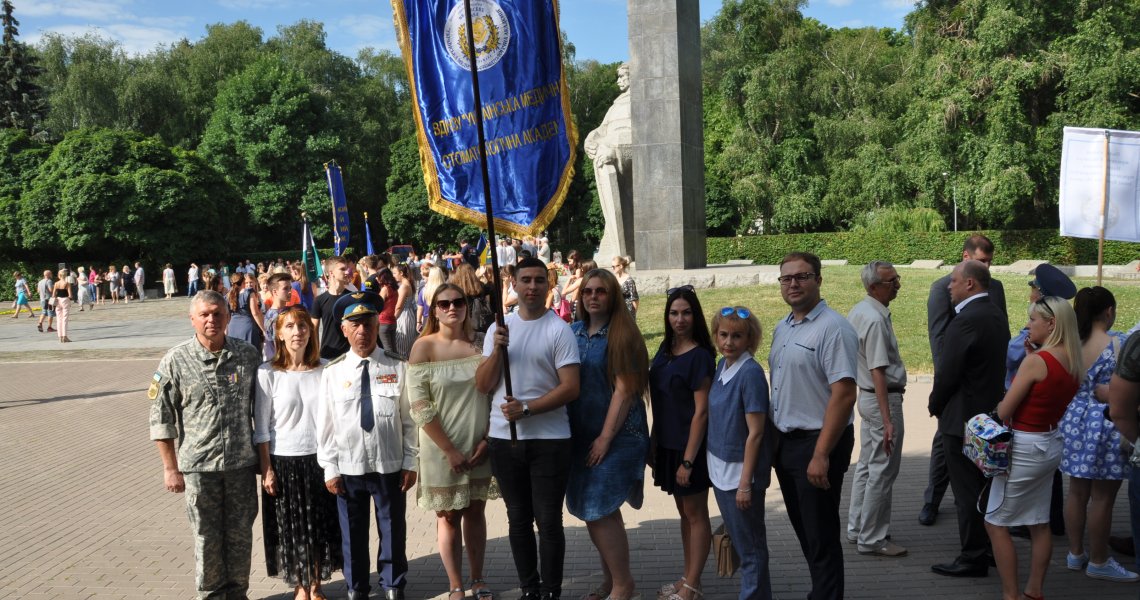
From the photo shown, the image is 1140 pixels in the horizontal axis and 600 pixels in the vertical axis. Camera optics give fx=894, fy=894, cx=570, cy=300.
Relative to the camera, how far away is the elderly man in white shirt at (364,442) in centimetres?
482

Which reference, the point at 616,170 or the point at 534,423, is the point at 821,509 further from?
the point at 616,170

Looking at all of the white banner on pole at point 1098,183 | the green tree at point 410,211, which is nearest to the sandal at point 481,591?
the white banner on pole at point 1098,183

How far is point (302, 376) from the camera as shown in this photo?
4.98 m

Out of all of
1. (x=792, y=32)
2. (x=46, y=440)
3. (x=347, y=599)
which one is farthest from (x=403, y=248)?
(x=347, y=599)

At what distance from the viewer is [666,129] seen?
56.4 ft

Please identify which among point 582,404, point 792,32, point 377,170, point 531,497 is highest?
point 792,32

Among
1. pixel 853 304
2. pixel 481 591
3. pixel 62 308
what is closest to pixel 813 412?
pixel 481 591

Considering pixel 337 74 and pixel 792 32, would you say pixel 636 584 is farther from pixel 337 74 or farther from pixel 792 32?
pixel 337 74

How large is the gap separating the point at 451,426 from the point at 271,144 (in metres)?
49.6

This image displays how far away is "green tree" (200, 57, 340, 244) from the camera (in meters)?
50.9

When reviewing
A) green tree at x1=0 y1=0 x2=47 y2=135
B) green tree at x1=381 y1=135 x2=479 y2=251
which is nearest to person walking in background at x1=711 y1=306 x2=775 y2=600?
green tree at x1=381 y1=135 x2=479 y2=251

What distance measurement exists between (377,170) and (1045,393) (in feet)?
185

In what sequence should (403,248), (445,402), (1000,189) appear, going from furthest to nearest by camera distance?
(403,248) < (1000,189) < (445,402)

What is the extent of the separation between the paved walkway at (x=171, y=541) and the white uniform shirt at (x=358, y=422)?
90cm
